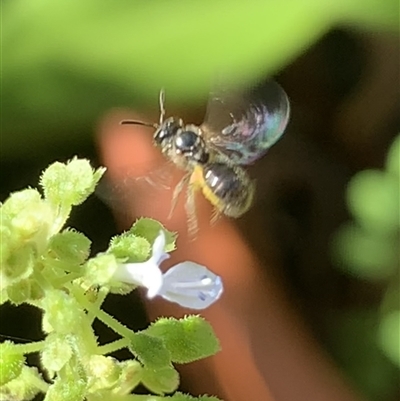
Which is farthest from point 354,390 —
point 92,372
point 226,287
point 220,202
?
point 92,372

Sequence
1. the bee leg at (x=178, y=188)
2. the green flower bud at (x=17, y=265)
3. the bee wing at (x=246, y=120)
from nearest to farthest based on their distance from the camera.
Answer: the green flower bud at (x=17, y=265)
the bee wing at (x=246, y=120)
the bee leg at (x=178, y=188)

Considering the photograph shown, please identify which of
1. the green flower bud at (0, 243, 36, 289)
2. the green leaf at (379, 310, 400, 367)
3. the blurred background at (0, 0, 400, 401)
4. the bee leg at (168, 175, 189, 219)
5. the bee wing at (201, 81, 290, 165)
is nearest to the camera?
the green flower bud at (0, 243, 36, 289)

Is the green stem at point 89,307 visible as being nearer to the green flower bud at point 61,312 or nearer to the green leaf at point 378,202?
the green flower bud at point 61,312

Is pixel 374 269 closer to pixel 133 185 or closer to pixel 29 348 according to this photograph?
pixel 133 185

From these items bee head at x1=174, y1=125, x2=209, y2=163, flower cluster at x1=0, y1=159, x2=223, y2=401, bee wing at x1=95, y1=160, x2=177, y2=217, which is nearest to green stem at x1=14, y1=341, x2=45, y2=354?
flower cluster at x1=0, y1=159, x2=223, y2=401

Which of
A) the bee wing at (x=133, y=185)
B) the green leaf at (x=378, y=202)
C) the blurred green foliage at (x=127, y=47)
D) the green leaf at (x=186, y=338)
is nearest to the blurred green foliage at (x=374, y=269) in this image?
the green leaf at (x=378, y=202)

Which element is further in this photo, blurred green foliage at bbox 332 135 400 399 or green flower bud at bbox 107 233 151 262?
blurred green foliage at bbox 332 135 400 399

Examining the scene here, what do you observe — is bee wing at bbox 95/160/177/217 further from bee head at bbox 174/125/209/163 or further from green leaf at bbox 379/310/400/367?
green leaf at bbox 379/310/400/367

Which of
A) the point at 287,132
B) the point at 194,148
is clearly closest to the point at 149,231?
the point at 194,148
